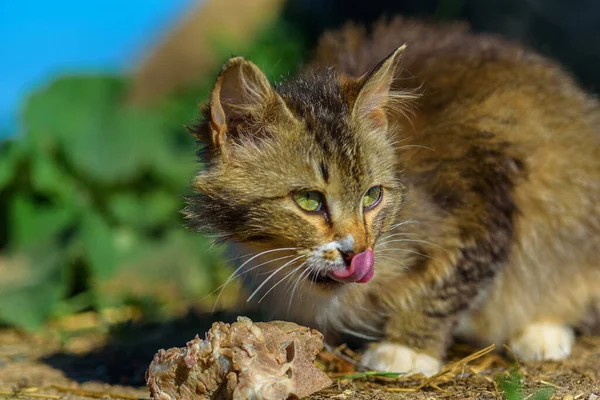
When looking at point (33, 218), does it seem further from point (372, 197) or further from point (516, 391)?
point (516, 391)

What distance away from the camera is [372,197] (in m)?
3.07

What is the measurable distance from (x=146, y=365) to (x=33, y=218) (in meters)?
2.96

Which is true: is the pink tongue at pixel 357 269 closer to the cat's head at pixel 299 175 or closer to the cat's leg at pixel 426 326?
the cat's head at pixel 299 175

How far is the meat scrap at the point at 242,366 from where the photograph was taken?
247 centimetres

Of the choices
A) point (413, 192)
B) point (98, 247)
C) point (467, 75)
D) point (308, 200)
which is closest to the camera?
point (308, 200)

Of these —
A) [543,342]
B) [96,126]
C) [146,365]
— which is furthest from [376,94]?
[96,126]

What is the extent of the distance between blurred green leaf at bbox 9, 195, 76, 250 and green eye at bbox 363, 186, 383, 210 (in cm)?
368

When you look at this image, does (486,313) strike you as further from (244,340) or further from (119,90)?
(119,90)

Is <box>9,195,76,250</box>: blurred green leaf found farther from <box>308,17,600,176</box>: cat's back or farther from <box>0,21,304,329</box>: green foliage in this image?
<box>308,17,600,176</box>: cat's back

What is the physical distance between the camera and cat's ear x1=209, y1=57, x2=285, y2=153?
282 centimetres

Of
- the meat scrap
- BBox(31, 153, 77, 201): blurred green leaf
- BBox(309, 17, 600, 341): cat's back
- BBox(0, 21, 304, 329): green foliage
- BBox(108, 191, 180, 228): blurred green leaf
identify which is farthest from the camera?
BBox(108, 191, 180, 228): blurred green leaf

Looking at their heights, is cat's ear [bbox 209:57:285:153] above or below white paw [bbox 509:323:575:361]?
above

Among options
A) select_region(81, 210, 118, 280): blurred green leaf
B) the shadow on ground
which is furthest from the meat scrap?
select_region(81, 210, 118, 280): blurred green leaf

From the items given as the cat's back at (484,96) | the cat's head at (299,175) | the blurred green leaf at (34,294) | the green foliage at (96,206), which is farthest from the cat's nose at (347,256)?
the blurred green leaf at (34,294)
